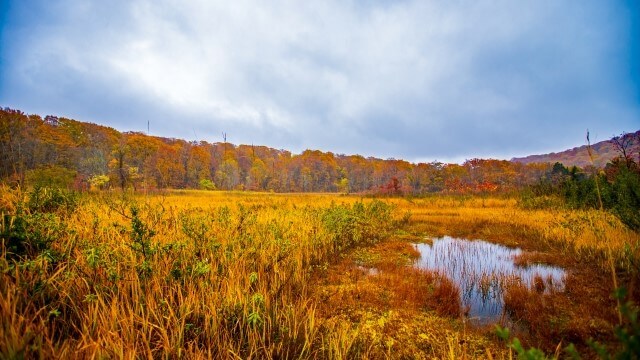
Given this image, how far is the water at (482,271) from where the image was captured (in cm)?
493

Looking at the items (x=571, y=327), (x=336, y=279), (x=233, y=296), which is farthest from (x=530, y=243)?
(x=233, y=296)

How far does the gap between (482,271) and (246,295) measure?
567 centimetres

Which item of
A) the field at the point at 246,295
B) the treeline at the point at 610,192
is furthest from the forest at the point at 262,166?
the field at the point at 246,295

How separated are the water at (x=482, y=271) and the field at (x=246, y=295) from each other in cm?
24

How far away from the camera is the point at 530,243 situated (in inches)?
372

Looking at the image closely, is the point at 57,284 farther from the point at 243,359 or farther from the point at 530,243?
the point at 530,243

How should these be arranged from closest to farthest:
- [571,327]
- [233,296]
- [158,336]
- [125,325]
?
1. [125,325]
2. [158,336]
3. [233,296]
4. [571,327]

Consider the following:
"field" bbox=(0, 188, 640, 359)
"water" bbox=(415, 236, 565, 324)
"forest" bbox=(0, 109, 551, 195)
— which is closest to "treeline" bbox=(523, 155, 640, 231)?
"field" bbox=(0, 188, 640, 359)

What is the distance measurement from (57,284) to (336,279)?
14.5ft

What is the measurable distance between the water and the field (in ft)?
0.80

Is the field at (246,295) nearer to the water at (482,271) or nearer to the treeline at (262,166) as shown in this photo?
the water at (482,271)

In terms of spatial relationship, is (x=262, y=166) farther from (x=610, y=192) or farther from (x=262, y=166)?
(x=610, y=192)

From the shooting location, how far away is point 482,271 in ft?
21.6

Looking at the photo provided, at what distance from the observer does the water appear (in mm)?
4934
